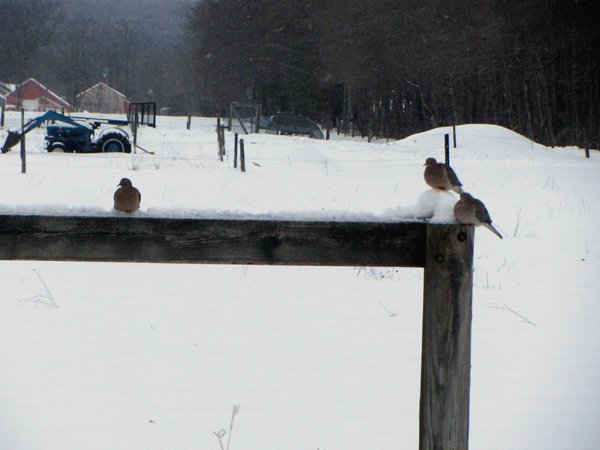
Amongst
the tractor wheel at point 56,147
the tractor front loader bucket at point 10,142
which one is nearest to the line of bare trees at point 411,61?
the tractor wheel at point 56,147

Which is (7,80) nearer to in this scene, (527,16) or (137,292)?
(527,16)

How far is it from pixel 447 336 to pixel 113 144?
23044 mm

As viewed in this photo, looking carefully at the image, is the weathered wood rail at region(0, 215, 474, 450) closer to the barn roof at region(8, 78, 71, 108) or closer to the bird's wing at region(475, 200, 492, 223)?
the bird's wing at region(475, 200, 492, 223)

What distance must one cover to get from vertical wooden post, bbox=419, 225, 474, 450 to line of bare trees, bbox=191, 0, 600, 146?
22982 mm

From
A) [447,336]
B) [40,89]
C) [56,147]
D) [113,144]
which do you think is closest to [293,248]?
[447,336]

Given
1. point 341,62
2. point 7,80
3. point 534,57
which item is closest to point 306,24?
point 341,62

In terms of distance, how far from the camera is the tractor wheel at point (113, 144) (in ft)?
79.2

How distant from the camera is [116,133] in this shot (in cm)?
2402

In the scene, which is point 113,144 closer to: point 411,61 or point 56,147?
point 56,147

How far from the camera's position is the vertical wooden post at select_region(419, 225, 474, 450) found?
2377mm

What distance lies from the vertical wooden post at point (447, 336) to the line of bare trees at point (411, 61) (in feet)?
75.4

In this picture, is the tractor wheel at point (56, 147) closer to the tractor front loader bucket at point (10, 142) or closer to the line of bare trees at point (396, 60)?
the tractor front loader bucket at point (10, 142)

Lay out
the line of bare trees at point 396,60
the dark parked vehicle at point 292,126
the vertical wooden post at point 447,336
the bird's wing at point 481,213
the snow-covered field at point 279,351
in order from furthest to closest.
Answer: the dark parked vehicle at point 292,126 → the line of bare trees at point 396,60 → the snow-covered field at point 279,351 → the bird's wing at point 481,213 → the vertical wooden post at point 447,336

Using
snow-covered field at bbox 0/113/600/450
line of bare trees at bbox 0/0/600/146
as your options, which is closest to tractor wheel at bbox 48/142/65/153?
line of bare trees at bbox 0/0/600/146
